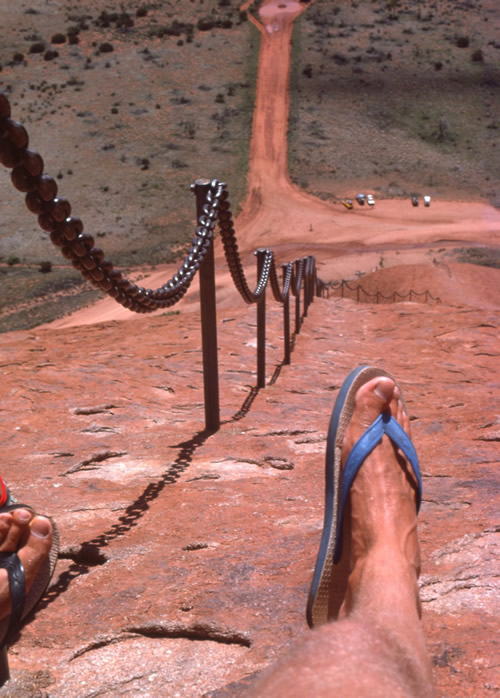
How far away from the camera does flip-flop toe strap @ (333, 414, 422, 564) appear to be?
201 centimetres

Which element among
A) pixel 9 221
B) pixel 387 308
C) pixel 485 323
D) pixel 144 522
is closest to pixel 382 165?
pixel 9 221

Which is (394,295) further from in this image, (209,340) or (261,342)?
(209,340)

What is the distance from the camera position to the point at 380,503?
1981 mm

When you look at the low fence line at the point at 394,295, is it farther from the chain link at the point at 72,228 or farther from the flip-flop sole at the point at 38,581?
the flip-flop sole at the point at 38,581

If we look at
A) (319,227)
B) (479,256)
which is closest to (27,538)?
(479,256)

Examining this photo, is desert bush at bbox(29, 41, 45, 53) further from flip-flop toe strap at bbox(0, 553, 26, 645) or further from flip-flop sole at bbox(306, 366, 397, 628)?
flip-flop toe strap at bbox(0, 553, 26, 645)

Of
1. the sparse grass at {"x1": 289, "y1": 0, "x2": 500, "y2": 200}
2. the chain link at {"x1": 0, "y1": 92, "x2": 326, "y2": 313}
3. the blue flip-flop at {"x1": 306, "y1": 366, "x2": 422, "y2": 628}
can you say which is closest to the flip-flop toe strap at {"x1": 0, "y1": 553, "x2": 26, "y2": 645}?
the blue flip-flop at {"x1": 306, "y1": 366, "x2": 422, "y2": 628}

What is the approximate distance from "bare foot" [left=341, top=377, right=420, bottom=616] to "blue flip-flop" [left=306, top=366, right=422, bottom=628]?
0.02 m

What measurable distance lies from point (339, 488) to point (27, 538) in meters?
0.89

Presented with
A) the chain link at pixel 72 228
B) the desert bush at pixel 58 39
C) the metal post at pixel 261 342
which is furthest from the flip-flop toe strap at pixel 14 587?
the desert bush at pixel 58 39

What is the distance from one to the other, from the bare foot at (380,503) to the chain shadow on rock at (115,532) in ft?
3.43

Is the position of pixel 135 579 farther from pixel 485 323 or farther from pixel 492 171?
pixel 492 171

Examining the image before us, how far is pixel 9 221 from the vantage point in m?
25.0

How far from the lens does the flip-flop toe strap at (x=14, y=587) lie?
165 cm
